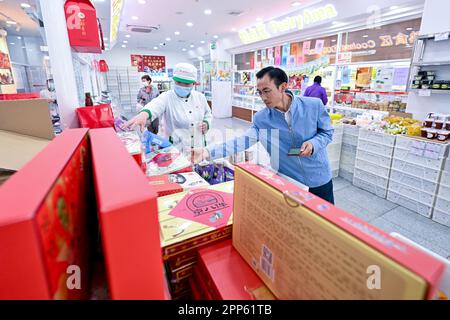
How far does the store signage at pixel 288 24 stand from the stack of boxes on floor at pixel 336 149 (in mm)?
2983

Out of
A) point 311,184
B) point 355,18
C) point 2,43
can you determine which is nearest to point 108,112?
point 311,184

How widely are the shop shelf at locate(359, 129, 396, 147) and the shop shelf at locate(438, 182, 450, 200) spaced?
28.7 inches

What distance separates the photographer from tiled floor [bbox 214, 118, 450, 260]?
255 cm

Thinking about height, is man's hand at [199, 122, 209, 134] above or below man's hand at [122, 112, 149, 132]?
below

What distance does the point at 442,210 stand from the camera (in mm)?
2836

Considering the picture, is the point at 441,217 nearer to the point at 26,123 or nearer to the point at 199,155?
the point at 199,155

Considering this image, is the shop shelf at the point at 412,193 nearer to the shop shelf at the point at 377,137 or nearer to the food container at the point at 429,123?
the shop shelf at the point at 377,137

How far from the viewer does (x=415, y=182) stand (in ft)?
10.1

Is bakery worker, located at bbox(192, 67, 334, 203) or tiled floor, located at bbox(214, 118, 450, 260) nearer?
bakery worker, located at bbox(192, 67, 334, 203)

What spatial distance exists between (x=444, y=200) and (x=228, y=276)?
3.27 metres

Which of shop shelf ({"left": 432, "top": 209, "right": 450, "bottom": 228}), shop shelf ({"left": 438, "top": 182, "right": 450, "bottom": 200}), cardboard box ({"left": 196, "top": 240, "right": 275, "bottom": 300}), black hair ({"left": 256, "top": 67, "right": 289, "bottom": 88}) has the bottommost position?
shop shelf ({"left": 432, "top": 209, "right": 450, "bottom": 228})

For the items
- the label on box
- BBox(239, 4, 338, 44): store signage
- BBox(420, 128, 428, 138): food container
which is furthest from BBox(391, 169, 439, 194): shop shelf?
BBox(239, 4, 338, 44): store signage

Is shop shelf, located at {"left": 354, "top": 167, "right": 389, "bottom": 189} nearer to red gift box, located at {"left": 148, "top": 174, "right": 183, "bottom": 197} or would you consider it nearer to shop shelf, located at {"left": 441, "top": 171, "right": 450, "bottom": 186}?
shop shelf, located at {"left": 441, "top": 171, "right": 450, "bottom": 186}

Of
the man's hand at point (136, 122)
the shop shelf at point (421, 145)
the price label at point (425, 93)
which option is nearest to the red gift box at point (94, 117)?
the man's hand at point (136, 122)
